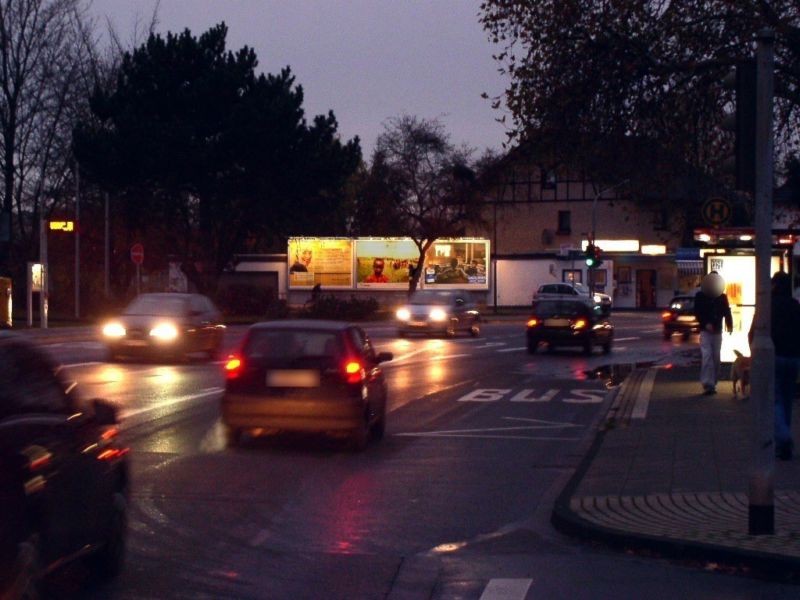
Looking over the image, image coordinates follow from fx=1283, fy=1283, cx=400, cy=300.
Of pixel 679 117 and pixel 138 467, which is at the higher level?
→ pixel 679 117

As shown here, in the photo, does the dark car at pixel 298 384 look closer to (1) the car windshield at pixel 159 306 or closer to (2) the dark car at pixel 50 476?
(2) the dark car at pixel 50 476

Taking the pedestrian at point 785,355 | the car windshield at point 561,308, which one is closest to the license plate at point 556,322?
the car windshield at point 561,308

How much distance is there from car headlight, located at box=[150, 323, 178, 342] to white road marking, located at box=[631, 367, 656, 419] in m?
10.6

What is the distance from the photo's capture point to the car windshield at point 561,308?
35.4m

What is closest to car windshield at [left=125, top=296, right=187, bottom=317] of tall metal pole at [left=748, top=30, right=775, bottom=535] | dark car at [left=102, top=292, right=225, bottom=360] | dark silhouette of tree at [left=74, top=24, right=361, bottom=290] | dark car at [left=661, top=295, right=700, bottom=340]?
dark car at [left=102, top=292, right=225, bottom=360]

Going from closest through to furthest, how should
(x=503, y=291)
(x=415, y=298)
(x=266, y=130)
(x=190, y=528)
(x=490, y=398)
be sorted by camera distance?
(x=190, y=528), (x=490, y=398), (x=415, y=298), (x=266, y=130), (x=503, y=291)

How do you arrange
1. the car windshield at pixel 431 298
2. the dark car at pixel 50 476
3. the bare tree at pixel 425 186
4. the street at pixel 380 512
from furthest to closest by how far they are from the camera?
the bare tree at pixel 425 186 < the car windshield at pixel 431 298 < the street at pixel 380 512 < the dark car at pixel 50 476

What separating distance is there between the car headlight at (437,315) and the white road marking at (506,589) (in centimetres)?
3512

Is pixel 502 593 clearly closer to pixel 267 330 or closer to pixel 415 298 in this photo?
pixel 267 330

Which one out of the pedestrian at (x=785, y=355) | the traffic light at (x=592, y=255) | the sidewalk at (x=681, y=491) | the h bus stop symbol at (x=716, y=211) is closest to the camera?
the sidewalk at (x=681, y=491)

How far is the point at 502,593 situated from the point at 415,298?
36610 mm

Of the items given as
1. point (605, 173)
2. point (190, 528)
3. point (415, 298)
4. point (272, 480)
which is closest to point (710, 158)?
point (605, 173)

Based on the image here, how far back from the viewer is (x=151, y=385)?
23312 millimetres

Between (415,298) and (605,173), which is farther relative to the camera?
(415,298)
